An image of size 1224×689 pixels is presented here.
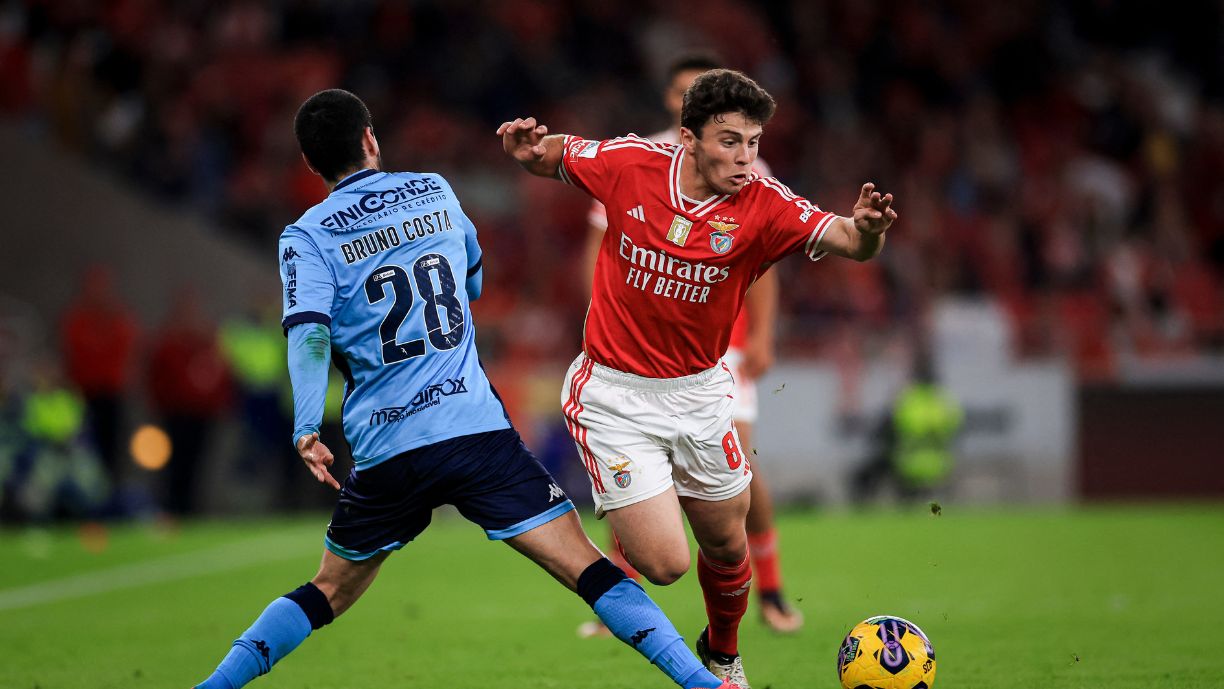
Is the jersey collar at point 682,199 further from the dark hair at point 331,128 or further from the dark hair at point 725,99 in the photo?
the dark hair at point 331,128

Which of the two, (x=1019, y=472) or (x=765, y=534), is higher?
(x=765, y=534)

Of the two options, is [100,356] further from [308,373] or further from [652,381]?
[308,373]

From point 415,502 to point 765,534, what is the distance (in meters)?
2.83

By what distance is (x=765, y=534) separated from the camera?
7.46 meters

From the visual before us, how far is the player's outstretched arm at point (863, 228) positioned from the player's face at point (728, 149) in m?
0.38

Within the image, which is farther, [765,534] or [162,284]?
[162,284]

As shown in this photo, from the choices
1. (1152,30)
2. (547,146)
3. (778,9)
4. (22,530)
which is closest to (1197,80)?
(1152,30)

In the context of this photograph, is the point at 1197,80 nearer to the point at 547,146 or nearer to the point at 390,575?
the point at 390,575

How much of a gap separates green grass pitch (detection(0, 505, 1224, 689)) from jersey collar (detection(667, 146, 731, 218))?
1.96 m

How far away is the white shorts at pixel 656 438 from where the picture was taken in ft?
17.9

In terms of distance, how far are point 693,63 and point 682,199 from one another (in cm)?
231

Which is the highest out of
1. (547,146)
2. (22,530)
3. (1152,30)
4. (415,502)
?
(1152,30)

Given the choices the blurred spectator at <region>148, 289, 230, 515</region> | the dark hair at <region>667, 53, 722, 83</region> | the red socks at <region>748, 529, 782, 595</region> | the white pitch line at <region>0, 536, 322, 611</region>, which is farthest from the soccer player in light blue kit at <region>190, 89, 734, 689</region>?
the blurred spectator at <region>148, 289, 230, 515</region>

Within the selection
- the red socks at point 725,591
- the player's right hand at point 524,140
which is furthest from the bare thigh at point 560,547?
the player's right hand at point 524,140
